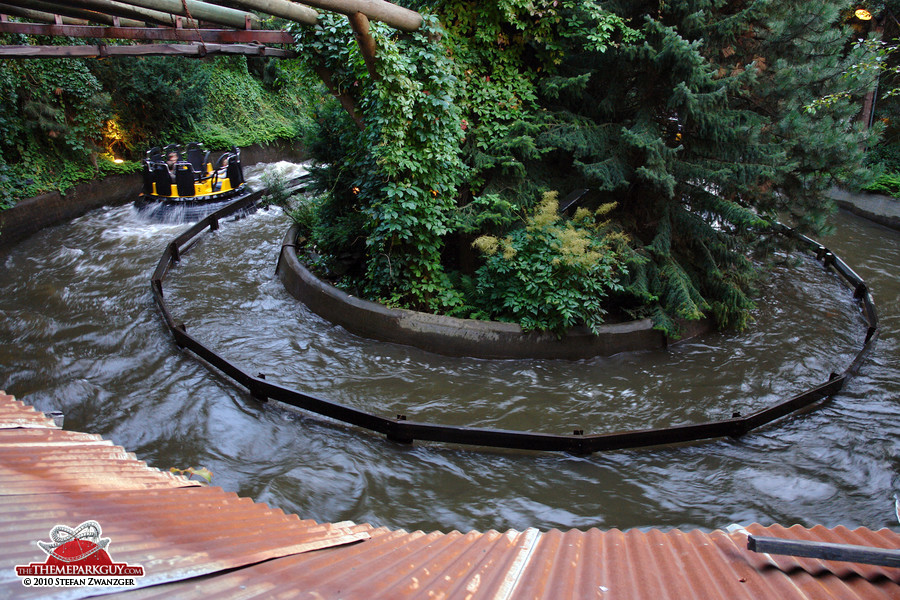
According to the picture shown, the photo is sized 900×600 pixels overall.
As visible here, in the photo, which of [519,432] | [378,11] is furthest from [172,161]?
[519,432]

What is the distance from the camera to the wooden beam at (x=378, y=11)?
7.63 m

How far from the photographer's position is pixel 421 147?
9.45m

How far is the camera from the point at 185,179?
16.9m

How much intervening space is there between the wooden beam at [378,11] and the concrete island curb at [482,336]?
4578 mm

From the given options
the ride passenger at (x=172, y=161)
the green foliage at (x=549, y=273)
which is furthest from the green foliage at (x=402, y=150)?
the ride passenger at (x=172, y=161)

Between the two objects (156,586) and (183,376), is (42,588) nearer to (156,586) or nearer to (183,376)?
(156,586)

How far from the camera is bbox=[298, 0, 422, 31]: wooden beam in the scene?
763cm

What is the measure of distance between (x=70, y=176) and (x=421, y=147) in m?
13.0

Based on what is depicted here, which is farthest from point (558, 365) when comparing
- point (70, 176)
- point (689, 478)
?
point (70, 176)

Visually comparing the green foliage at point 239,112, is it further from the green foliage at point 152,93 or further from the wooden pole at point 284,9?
the wooden pole at point 284,9

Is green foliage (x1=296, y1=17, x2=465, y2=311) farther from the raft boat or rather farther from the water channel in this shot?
the raft boat

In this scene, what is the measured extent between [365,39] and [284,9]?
4.00 ft

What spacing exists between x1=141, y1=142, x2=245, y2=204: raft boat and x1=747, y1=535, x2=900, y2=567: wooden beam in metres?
17.6

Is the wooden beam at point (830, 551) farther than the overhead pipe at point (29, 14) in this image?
No
